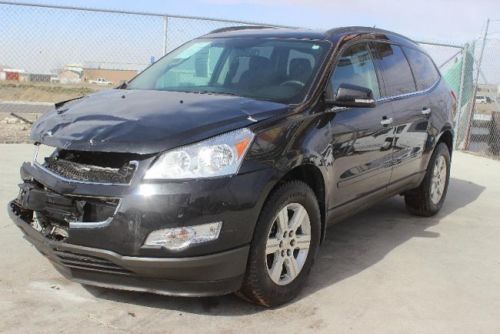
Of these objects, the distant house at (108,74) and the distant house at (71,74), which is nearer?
the distant house at (108,74)

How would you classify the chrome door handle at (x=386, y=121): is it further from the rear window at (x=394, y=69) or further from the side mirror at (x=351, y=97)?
the side mirror at (x=351, y=97)

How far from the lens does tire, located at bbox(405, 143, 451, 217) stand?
6012 mm

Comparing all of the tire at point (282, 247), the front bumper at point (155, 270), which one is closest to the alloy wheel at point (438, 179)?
the tire at point (282, 247)

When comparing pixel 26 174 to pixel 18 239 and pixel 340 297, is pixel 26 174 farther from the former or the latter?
pixel 340 297

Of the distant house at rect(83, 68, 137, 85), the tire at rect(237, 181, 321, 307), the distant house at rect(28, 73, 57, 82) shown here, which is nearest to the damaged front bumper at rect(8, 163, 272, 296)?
the tire at rect(237, 181, 321, 307)

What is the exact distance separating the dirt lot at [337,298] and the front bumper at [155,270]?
10.0 inches

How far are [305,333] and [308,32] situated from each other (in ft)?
8.18

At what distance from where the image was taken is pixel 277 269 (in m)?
3.54

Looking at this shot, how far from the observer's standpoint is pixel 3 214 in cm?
532

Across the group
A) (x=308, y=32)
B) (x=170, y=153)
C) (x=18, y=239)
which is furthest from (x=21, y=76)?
(x=170, y=153)

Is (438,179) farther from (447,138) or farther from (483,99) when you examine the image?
(483,99)

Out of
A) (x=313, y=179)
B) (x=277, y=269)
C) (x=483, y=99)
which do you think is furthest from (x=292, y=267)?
(x=483, y=99)

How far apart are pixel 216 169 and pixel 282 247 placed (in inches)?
30.2

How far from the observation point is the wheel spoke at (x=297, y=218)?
3.63 m
